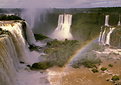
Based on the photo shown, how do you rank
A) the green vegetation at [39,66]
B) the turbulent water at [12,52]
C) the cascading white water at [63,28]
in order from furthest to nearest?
the cascading white water at [63,28] → the green vegetation at [39,66] → the turbulent water at [12,52]

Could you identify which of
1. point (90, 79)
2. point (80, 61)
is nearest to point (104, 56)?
point (80, 61)

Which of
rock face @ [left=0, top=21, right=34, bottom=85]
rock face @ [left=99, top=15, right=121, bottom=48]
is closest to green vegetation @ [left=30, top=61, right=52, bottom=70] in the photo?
rock face @ [left=0, top=21, right=34, bottom=85]

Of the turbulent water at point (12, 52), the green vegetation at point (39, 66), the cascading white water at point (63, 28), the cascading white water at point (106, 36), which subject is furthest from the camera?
the cascading white water at point (63, 28)

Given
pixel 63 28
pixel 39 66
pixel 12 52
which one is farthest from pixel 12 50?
pixel 63 28

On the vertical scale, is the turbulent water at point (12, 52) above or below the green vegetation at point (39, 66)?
above

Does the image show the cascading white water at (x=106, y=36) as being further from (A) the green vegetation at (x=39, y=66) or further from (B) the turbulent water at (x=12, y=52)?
(A) the green vegetation at (x=39, y=66)

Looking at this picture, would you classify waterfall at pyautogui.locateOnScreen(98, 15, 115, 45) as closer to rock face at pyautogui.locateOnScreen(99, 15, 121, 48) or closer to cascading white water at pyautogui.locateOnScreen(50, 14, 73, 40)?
rock face at pyautogui.locateOnScreen(99, 15, 121, 48)

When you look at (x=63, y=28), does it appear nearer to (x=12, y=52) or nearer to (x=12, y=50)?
(x=12, y=50)

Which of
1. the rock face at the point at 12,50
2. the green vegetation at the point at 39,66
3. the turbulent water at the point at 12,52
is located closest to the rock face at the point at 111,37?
the green vegetation at the point at 39,66

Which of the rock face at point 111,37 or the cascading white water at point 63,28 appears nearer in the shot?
the rock face at point 111,37
